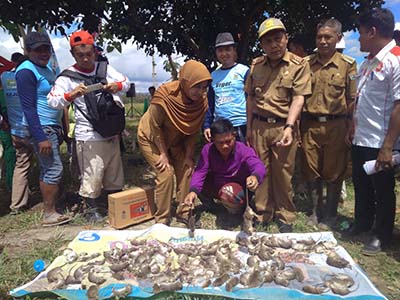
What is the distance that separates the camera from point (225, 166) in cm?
356

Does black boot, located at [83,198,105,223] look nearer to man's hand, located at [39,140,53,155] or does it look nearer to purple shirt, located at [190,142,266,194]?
man's hand, located at [39,140,53,155]

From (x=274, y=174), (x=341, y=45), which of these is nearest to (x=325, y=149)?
(x=274, y=174)

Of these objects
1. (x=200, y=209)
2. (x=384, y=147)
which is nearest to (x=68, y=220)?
(x=200, y=209)

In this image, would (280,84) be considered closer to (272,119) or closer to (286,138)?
(272,119)

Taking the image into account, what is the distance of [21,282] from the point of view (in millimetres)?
2635

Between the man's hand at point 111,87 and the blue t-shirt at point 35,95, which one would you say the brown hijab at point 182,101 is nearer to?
the man's hand at point 111,87

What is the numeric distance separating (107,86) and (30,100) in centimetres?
76

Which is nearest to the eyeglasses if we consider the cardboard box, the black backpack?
Result: the cardboard box

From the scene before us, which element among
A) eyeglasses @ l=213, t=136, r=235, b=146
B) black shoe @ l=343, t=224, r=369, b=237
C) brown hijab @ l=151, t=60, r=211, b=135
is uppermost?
brown hijab @ l=151, t=60, r=211, b=135

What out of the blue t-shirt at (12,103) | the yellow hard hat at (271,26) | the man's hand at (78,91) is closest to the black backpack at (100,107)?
the man's hand at (78,91)

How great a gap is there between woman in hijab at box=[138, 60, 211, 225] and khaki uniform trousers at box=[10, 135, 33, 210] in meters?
1.55

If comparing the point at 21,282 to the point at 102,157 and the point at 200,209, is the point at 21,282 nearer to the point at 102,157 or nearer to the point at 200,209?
the point at 102,157

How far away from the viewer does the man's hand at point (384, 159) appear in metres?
2.70

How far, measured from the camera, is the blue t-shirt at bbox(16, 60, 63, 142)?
3490 millimetres
